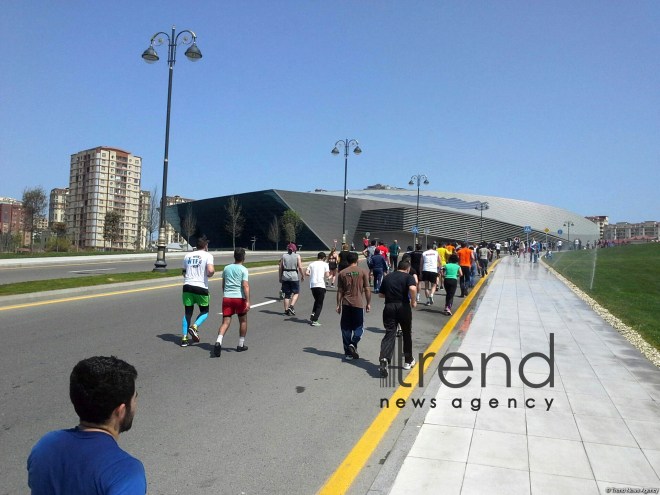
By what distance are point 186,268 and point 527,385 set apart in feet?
17.5

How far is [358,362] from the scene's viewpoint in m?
7.84

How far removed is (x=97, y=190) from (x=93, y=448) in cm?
13659

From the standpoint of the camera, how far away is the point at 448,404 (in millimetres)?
5680

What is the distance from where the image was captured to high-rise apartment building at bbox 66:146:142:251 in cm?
12600

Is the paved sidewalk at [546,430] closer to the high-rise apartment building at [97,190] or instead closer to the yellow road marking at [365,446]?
the yellow road marking at [365,446]

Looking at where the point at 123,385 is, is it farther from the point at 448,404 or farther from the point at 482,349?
the point at 482,349

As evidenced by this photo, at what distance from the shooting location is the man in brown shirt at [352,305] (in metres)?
7.82

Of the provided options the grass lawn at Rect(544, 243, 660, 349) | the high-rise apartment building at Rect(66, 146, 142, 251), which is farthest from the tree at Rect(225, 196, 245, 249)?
the grass lawn at Rect(544, 243, 660, 349)

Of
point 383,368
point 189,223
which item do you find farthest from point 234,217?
point 383,368

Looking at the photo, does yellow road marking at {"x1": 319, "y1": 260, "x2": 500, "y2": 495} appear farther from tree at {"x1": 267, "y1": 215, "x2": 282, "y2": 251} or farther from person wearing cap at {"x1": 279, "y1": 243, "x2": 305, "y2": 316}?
tree at {"x1": 267, "y1": 215, "x2": 282, "y2": 251}

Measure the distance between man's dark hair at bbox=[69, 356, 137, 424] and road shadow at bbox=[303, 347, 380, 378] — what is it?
540cm

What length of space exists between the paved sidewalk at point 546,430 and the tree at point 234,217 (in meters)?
72.3

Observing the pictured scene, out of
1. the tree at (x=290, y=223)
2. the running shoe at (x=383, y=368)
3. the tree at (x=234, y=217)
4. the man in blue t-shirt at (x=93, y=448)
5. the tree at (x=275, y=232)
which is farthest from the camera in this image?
the tree at (x=234, y=217)

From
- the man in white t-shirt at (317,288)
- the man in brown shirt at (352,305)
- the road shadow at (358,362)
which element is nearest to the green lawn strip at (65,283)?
the man in white t-shirt at (317,288)
